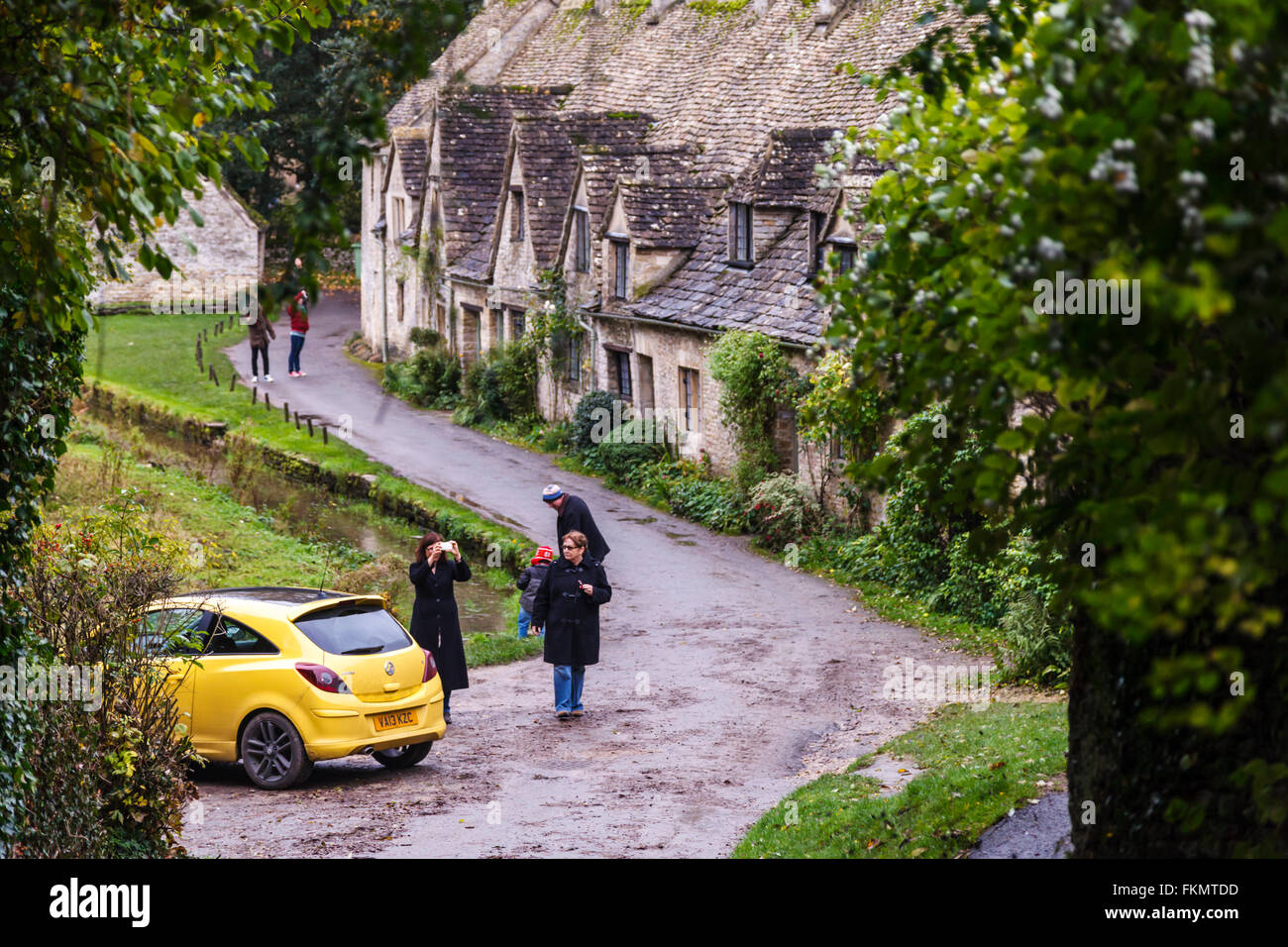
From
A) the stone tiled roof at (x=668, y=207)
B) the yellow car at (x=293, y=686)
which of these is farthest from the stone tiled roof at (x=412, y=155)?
the yellow car at (x=293, y=686)

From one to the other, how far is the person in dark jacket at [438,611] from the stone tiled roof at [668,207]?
55.6ft

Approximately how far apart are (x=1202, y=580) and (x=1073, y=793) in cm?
355

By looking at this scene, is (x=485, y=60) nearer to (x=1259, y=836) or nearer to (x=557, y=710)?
(x=557, y=710)

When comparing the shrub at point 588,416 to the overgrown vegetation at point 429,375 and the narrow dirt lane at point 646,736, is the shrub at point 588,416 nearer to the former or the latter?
the narrow dirt lane at point 646,736

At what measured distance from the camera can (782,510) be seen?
25.0 m

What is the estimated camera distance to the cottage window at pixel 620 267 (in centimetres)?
3219

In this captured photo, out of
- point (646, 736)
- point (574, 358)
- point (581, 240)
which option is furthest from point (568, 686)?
point (581, 240)

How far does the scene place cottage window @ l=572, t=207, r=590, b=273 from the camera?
33.8 m

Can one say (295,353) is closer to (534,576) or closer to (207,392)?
(207,392)

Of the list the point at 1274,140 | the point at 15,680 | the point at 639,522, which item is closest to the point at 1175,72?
the point at 1274,140

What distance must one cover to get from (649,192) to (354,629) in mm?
20064

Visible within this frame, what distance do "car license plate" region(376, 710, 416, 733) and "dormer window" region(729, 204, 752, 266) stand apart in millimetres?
17455

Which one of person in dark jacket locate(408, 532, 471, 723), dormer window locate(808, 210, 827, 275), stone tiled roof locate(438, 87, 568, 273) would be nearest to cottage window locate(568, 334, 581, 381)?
stone tiled roof locate(438, 87, 568, 273)

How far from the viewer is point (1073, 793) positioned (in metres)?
7.32
